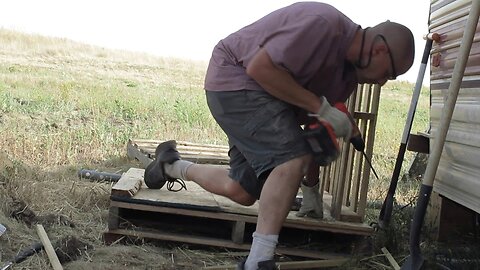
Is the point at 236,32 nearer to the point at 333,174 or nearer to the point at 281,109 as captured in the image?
the point at 281,109

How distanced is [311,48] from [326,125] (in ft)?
1.13

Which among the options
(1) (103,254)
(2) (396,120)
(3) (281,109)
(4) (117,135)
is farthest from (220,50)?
(2) (396,120)

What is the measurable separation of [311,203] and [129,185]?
1.19 metres

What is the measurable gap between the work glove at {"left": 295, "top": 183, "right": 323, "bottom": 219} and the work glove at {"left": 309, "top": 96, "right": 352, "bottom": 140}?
3.47 ft

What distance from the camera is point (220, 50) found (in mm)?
3062

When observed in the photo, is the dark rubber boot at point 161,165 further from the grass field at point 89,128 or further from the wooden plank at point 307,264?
the wooden plank at point 307,264

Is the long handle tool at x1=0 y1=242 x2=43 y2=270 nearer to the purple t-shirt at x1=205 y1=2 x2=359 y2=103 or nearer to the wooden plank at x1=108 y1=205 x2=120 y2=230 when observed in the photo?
the wooden plank at x1=108 y1=205 x2=120 y2=230

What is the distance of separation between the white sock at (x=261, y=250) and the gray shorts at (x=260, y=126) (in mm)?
328

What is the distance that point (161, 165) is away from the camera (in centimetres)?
404

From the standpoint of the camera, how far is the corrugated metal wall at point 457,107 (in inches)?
132

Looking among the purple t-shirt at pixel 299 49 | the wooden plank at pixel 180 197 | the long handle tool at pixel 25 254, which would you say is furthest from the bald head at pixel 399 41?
the long handle tool at pixel 25 254

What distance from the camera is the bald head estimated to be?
2725 millimetres

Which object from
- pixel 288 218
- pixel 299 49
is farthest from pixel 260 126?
pixel 288 218

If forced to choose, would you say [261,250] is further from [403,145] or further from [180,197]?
[403,145]
